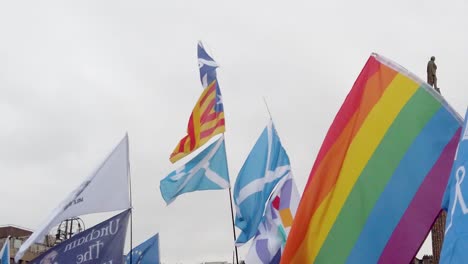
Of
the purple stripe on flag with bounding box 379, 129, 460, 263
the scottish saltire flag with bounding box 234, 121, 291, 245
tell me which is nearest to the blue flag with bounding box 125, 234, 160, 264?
the scottish saltire flag with bounding box 234, 121, 291, 245

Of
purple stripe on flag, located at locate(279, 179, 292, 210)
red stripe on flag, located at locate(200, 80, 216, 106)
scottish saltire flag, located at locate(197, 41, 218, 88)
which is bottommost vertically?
purple stripe on flag, located at locate(279, 179, 292, 210)

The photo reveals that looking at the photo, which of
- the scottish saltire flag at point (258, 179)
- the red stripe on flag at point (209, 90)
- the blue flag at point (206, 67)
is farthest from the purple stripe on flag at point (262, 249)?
the blue flag at point (206, 67)

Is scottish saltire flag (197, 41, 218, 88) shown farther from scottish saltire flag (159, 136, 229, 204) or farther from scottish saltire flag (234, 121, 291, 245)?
scottish saltire flag (234, 121, 291, 245)

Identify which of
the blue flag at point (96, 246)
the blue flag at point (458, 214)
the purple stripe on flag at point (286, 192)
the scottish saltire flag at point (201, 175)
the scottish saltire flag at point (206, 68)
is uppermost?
the scottish saltire flag at point (206, 68)

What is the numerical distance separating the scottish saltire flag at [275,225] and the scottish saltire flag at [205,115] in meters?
1.79

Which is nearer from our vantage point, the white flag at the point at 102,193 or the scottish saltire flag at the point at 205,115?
the white flag at the point at 102,193

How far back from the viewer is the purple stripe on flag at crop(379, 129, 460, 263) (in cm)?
718

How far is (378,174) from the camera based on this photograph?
736 centimetres

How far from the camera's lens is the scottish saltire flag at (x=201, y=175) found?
14.1 meters

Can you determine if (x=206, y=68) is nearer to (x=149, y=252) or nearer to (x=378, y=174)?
(x=149, y=252)

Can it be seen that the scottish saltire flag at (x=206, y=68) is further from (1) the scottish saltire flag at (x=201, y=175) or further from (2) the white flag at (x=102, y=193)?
(2) the white flag at (x=102, y=193)

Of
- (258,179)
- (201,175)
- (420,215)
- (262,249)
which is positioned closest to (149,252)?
(201,175)

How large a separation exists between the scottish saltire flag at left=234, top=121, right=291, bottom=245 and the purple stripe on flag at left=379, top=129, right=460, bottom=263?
690 cm

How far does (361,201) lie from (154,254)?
1330cm
